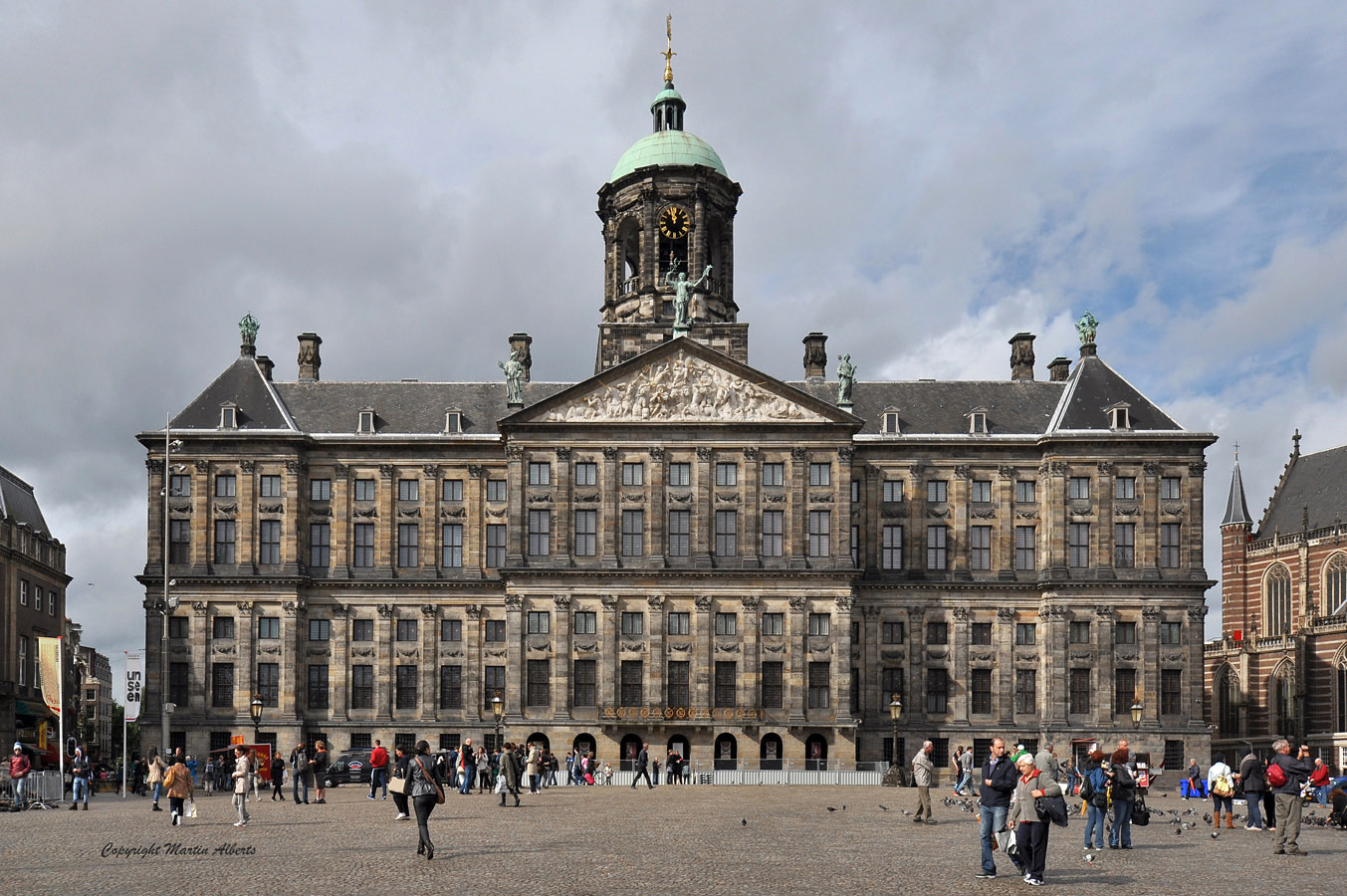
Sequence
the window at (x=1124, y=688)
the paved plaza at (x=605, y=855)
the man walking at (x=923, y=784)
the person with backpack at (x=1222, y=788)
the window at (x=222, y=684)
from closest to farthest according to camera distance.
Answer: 1. the paved plaza at (x=605, y=855)
2. the person with backpack at (x=1222, y=788)
3. the man walking at (x=923, y=784)
4. the window at (x=222, y=684)
5. the window at (x=1124, y=688)

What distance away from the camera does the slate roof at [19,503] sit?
87.6 meters

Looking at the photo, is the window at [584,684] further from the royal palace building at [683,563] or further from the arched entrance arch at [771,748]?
the arched entrance arch at [771,748]

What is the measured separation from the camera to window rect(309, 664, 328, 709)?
2990 inches

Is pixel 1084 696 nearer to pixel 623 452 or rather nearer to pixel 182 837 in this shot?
pixel 623 452

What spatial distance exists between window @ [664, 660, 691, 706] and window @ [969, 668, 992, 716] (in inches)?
582

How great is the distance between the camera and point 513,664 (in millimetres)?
72562

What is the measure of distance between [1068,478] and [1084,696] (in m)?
10.9

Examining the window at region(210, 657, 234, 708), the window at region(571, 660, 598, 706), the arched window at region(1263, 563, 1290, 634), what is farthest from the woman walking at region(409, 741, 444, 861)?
the arched window at region(1263, 563, 1290, 634)

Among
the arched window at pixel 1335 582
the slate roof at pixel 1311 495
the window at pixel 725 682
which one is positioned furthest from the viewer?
the slate roof at pixel 1311 495

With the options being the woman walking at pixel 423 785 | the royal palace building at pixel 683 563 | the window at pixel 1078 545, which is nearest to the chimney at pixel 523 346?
the royal palace building at pixel 683 563

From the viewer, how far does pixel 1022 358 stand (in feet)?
274

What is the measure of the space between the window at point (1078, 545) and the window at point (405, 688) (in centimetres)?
3377

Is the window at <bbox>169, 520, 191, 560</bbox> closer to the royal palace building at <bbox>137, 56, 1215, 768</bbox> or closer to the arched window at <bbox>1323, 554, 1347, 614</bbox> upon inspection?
the royal palace building at <bbox>137, 56, 1215, 768</bbox>

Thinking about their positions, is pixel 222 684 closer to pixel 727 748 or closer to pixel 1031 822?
pixel 727 748
